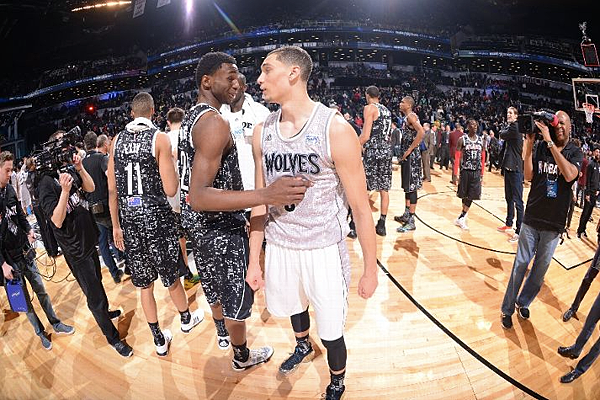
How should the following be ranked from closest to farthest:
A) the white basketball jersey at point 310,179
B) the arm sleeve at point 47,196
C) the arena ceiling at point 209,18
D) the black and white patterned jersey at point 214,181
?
1. the white basketball jersey at point 310,179
2. the black and white patterned jersey at point 214,181
3. the arm sleeve at point 47,196
4. the arena ceiling at point 209,18

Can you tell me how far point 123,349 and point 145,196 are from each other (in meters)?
1.32

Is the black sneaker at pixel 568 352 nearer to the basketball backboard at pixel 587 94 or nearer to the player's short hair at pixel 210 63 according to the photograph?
the player's short hair at pixel 210 63

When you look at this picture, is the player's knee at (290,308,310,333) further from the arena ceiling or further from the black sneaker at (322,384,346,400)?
the arena ceiling

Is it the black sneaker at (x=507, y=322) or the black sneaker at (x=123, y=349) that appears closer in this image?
the black sneaker at (x=123, y=349)

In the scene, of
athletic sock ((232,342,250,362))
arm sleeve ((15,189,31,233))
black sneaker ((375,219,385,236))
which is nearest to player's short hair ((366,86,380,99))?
black sneaker ((375,219,385,236))

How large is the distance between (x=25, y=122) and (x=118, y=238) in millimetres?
13966

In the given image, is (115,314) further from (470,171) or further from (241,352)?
(470,171)

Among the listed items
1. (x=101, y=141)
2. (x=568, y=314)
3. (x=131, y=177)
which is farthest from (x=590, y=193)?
(x=101, y=141)

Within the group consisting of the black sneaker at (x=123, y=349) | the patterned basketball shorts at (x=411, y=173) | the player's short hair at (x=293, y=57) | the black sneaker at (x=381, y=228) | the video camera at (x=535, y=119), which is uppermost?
the player's short hair at (x=293, y=57)

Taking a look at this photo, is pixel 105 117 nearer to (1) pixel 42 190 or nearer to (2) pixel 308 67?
(1) pixel 42 190

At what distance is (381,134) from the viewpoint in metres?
4.38

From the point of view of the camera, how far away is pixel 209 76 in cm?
187

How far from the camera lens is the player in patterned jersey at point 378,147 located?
423cm

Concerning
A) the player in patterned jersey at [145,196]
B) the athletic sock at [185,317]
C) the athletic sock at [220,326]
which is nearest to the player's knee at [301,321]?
the athletic sock at [220,326]
